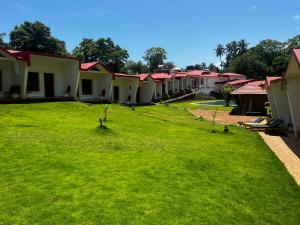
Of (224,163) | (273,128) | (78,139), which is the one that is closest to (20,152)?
(78,139)

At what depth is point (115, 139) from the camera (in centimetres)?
1276

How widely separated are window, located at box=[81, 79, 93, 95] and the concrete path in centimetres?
1921

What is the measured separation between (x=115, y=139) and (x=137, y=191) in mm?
5657

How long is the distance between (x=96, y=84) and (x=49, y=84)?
6622mm

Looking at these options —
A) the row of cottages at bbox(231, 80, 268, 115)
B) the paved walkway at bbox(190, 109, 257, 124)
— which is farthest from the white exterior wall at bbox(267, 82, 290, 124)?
the row of cottages at bbox(231, 80, 268, 115)

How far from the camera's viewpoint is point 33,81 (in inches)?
1114

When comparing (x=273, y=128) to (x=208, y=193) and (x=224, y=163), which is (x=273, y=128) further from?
(x=208, y=193)

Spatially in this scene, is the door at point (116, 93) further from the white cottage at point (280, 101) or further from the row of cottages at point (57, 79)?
the white cottage at point (280, 101)

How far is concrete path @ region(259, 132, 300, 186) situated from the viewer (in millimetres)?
11723

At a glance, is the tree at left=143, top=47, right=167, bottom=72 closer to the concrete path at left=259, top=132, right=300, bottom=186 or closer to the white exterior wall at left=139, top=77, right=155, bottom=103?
the white exterior wall at left=139, top=77, right=155, bottom=103

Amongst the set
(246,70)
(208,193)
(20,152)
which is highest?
(246,70)

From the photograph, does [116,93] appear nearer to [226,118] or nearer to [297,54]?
[226,118]

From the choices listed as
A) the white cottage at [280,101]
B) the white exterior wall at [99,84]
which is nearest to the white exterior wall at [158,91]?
the white exterior wall at [99,84]

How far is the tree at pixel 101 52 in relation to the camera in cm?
7913
